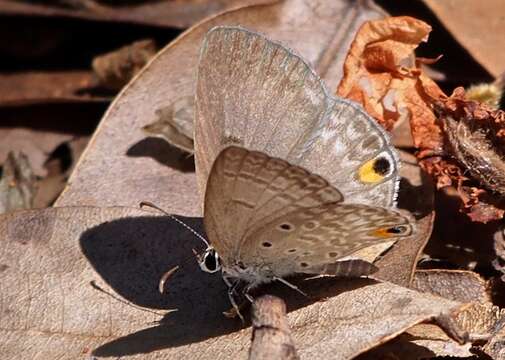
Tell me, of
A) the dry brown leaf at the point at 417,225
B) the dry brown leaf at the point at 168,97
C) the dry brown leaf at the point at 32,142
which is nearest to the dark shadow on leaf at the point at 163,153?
the dry brown leaf at the point at 168,97

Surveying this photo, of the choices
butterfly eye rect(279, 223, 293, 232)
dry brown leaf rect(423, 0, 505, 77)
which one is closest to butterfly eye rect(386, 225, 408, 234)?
butterfly eye rect(279, 223, 293, 232)

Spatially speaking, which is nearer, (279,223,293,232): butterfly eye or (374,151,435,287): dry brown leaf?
(279,223,293,232): butterfly eye

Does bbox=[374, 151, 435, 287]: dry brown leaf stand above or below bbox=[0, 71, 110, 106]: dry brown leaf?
below

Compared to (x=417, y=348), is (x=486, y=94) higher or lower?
higher

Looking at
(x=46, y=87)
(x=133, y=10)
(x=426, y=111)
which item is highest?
(x=133, y=10)

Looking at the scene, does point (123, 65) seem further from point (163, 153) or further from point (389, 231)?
point (389, 231)

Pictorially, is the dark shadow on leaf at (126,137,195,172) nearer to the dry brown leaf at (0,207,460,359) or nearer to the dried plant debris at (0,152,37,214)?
the dry brown leaf at (0,207,460,359)

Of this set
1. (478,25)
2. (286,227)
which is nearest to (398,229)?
(286,227)
